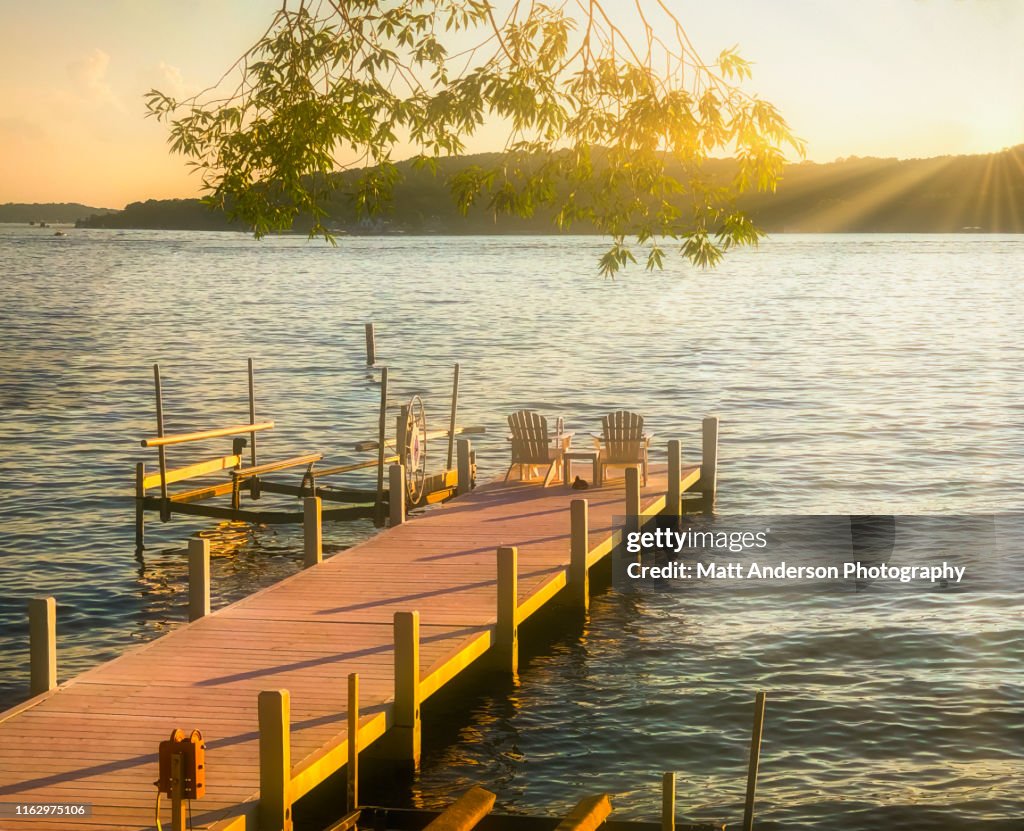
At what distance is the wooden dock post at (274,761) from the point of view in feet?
32.8

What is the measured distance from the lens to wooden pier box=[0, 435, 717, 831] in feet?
33.2

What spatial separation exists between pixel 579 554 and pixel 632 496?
293 cm

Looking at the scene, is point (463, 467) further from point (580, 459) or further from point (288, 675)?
point (288, 675)

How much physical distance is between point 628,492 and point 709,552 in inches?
141

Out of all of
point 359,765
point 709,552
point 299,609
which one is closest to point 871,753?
point 359,765

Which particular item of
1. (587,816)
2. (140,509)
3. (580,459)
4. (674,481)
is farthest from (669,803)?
(140,509)

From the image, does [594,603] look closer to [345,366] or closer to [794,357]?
[345,366]

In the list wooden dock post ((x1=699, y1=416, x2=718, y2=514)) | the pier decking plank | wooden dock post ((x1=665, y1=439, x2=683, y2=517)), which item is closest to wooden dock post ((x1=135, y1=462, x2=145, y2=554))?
the pier decking plank

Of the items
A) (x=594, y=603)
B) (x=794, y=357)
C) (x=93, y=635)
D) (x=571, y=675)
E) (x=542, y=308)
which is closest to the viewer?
(x=571, y=675)

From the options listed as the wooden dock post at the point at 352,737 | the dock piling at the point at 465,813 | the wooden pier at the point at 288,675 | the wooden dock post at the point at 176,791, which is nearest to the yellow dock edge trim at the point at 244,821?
the wooden pier at the point at 288,675

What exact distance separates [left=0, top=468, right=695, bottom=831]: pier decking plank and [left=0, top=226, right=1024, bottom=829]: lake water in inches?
43.8

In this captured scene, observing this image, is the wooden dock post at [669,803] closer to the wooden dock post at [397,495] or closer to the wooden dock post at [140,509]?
the wooden dock post at [397,495]

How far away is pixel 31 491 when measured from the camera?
2983 cm
